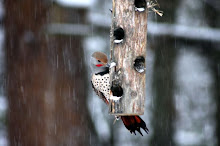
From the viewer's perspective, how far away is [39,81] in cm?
613

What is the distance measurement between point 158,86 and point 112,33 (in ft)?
10.7

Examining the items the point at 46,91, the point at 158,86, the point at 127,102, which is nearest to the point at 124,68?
the point at 127,102

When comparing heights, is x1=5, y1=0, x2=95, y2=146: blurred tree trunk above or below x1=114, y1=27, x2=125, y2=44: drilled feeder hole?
below

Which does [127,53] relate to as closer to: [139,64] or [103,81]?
[139,64]

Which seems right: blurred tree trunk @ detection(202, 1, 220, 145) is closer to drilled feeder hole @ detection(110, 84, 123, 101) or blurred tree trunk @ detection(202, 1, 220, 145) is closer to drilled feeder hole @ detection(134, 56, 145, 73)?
drilled feeder hole @ detection(134, 56, 145, 73)

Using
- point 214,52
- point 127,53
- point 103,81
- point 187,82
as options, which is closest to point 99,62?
point 103,81

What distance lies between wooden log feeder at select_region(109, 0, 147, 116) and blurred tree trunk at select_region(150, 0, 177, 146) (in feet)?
10.0

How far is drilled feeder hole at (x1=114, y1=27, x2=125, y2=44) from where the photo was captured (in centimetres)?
420

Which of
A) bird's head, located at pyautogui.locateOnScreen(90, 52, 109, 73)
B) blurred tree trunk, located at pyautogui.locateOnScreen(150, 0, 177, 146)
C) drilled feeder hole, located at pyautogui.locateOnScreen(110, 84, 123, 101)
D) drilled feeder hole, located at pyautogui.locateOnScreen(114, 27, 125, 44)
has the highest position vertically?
drilled feeder hole, located at pyautogui.locateOnScreen(114, 27, 125, 44)

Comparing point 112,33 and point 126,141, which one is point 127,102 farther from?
point 126,141

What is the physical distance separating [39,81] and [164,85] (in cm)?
215

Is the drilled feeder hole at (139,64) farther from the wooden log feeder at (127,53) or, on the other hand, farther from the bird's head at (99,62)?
the bird's head at (99,62)

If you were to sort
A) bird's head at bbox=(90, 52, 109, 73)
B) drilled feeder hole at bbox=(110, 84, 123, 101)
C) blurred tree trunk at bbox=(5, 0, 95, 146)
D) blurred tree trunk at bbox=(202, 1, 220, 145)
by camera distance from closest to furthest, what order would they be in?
drilled feeder hole at bbox=(110, 84, 123, 101) → bird's head at bbox=(90, 52, 109, 73) → blurred tree trunk at bbox=(5, 0, 95, 146) → blurred tree trunk at bbox=(202, 1, 220, 145)

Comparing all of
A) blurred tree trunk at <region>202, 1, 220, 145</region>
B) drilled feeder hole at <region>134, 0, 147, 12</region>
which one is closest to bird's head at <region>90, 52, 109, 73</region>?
drilled feeder hole at <region>134, 0, 147, 12</region>
